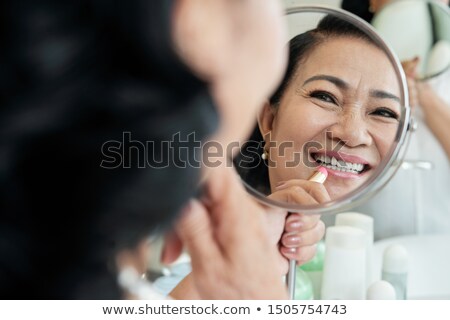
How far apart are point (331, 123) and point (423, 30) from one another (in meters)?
0.62

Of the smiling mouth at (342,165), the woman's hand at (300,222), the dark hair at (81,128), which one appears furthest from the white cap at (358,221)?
the dark hair at (81,128)

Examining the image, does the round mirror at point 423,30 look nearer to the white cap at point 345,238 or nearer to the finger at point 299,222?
the white cap at point 345,238

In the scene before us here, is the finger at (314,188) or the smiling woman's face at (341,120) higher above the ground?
the smiling woman's face at (341,120)

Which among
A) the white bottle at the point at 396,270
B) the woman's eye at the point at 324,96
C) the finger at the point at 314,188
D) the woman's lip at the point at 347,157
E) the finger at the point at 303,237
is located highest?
the woman's eye at the point at 324,96

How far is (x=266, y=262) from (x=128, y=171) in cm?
36

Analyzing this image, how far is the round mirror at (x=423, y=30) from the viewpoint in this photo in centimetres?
106

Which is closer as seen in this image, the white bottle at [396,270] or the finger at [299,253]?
the finger at [299,253]

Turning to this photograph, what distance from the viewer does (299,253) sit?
2.20 feet

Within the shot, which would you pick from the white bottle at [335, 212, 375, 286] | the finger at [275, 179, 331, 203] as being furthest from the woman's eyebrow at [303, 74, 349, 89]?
the white bottle at [335, 212, 375, 286]

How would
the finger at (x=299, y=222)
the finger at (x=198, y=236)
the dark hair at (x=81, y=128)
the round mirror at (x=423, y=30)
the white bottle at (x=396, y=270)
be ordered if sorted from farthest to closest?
the round mirror at (x=423, y=30), the white bottle at (x=396, y=270), the finger at (x=299, y=222), the finger at (x=198, y=236), the dark hair at (x=81, y=128)

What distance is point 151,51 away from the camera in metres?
0.25
